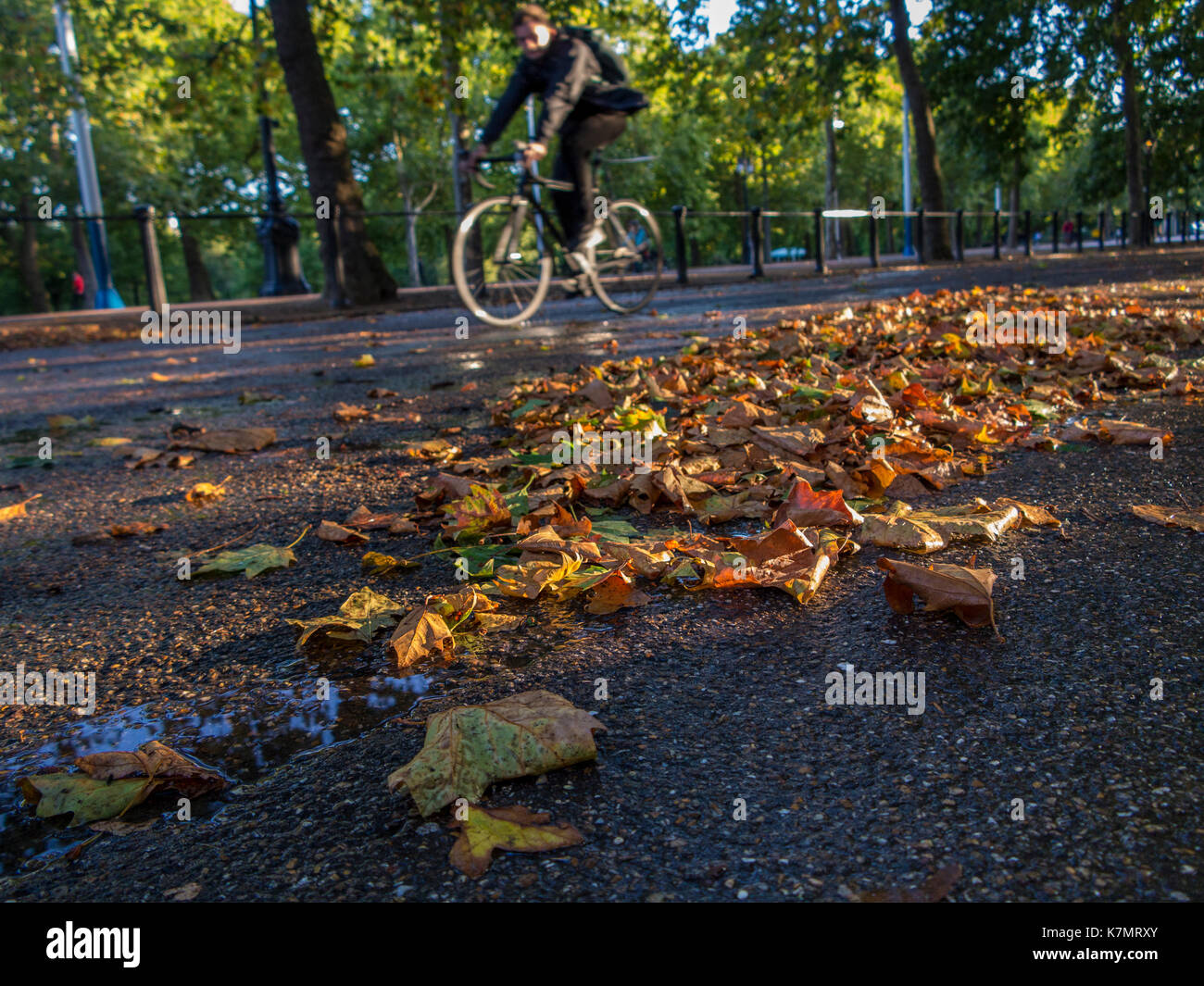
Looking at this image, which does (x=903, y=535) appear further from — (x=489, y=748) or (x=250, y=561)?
(x=250, y=561)

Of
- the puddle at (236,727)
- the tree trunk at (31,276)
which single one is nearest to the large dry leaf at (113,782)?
the puddle at (236,727)

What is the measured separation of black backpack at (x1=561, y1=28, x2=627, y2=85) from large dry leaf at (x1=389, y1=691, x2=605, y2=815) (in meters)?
7.06

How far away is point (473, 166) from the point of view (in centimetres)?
766

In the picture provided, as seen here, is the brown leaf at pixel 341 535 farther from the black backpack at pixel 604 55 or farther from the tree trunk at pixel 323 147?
the tree trunk at pixel 323 147

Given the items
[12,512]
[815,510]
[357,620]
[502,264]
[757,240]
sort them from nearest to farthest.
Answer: [357,620] < [815,510] < [12,512] < [502,264] < [757,240]

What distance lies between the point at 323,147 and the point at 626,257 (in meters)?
6.79

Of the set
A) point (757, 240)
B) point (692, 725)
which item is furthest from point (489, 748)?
point (757, 240)

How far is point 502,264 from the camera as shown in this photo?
8227 millimetres

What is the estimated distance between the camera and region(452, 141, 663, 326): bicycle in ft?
25.7

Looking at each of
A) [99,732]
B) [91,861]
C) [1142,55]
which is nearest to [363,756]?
[91,861]

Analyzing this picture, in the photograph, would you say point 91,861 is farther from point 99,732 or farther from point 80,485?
point 80,485

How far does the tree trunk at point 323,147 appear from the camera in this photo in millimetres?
13133

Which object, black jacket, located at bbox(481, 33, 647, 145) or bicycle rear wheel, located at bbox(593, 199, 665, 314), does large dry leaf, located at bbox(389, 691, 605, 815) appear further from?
bicycle rear wheel, located at bbox(593, 199, 665, 314)

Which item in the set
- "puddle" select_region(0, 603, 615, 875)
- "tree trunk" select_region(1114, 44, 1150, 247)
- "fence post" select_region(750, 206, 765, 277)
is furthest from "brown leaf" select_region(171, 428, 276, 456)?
"tree trunk" select_region(1114, 44, 1150, 247)
